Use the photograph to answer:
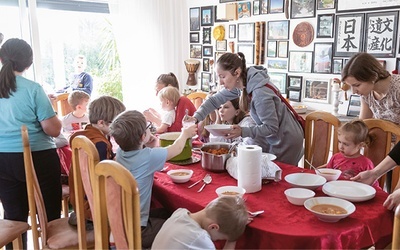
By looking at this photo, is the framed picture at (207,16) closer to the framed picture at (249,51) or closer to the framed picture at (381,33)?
the framed picture at (249,51)

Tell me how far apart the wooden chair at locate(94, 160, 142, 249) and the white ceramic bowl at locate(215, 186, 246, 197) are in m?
0.44

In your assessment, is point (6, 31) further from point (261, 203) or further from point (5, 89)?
point (261, 203)

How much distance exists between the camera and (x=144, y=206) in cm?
169

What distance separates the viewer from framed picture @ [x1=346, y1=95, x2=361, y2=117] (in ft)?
10.6

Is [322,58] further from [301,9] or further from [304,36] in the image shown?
[301,9]

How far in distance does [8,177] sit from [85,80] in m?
2.28

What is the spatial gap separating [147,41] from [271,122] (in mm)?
2904

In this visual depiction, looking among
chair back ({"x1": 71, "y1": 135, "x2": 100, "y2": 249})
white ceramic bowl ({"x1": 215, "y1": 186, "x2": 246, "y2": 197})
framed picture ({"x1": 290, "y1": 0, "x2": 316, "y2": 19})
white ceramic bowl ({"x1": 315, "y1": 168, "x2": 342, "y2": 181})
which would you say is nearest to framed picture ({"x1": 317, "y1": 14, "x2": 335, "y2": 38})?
framed picture ({"x1": 290, "y1": 0, "x2": 316, "y2": 19})

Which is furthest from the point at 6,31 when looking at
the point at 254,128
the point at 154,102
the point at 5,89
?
the point at 254,128

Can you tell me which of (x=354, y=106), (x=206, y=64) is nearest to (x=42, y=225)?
(x=354, y=106)

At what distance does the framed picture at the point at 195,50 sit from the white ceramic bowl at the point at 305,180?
3223 millimetres

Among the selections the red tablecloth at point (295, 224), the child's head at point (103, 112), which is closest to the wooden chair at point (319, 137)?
the red tablecloth at point (295, 224)

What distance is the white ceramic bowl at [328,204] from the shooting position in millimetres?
1349

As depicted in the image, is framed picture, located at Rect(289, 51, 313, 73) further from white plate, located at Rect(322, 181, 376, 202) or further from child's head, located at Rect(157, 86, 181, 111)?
white plate, located at Rect(322, 181, 376, 202)
